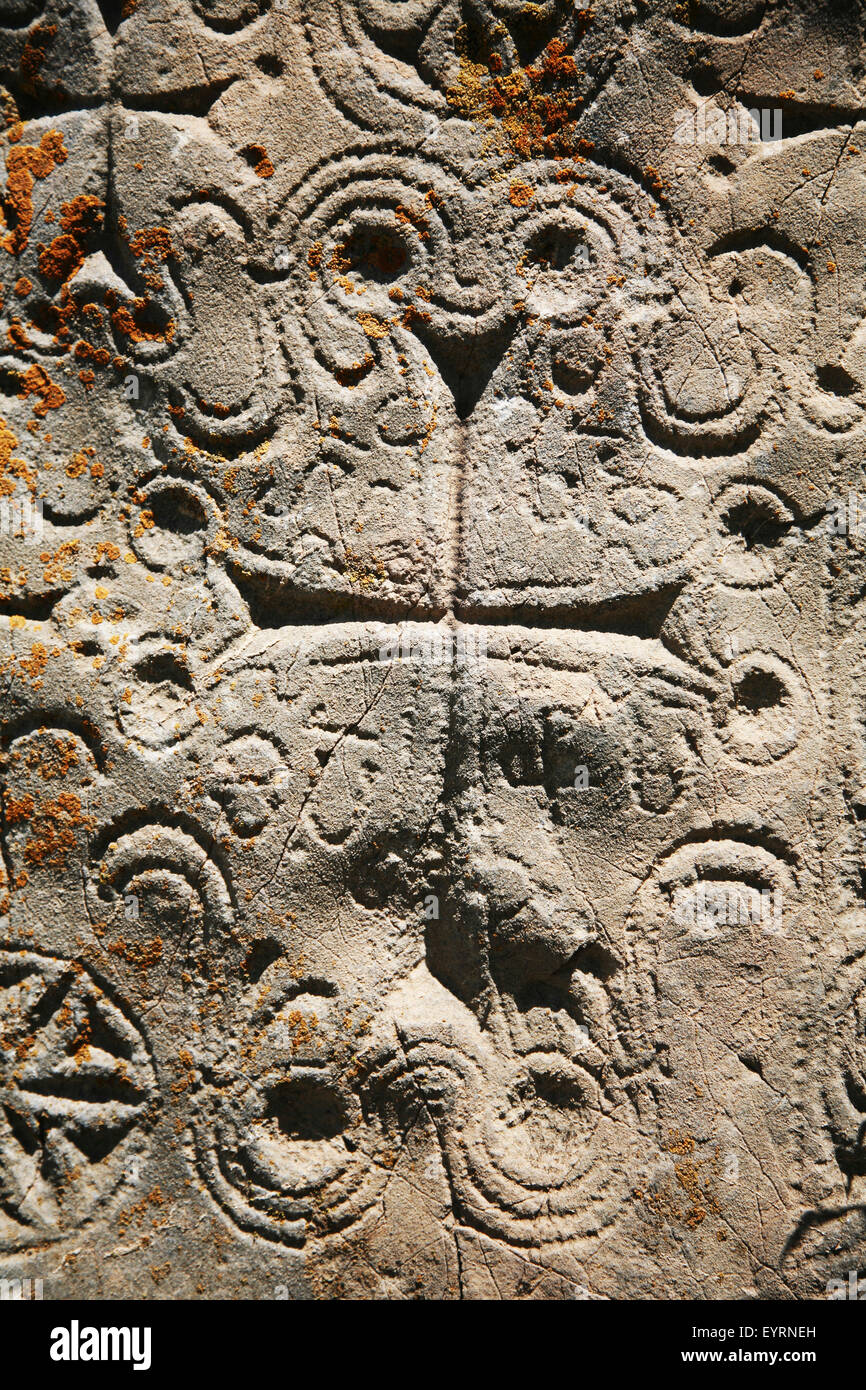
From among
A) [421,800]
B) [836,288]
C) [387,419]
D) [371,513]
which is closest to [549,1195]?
[421,800]

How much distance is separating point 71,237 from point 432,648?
1.02 meters

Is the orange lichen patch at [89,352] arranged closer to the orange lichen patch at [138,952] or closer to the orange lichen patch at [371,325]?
the orange lichen patch at [371,325]

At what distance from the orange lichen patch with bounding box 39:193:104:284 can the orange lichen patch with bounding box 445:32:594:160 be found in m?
0.70

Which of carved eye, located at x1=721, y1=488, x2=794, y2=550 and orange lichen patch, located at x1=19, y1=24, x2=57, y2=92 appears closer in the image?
orange lichen patch, located at x1=19, y1=24, x2=57, y2=92

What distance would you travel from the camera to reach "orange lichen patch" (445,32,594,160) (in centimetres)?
189

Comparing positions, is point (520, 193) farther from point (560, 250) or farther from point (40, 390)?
point (40, 390)

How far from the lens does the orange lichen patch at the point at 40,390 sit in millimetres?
1878

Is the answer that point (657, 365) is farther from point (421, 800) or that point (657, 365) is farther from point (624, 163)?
point (421, 800)

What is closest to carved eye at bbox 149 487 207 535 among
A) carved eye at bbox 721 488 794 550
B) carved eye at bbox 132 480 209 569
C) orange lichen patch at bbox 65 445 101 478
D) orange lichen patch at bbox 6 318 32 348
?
carved eye at bbox 132 480 209 569

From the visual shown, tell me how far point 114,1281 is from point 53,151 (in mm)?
2073

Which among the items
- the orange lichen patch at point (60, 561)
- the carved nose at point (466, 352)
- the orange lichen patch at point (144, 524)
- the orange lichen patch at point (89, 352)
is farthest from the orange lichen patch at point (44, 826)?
the carved nose at point (466, 352)

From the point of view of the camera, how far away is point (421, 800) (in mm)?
1915

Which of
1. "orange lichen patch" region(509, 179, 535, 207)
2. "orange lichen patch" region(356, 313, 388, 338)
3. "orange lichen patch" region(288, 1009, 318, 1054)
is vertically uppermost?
"orange lichen patch" region(509, 179, 535, 207)

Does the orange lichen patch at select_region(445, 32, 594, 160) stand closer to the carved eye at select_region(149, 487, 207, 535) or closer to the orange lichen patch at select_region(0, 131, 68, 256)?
the orange lichen patch at select_region(0, 131, 68, 256)
